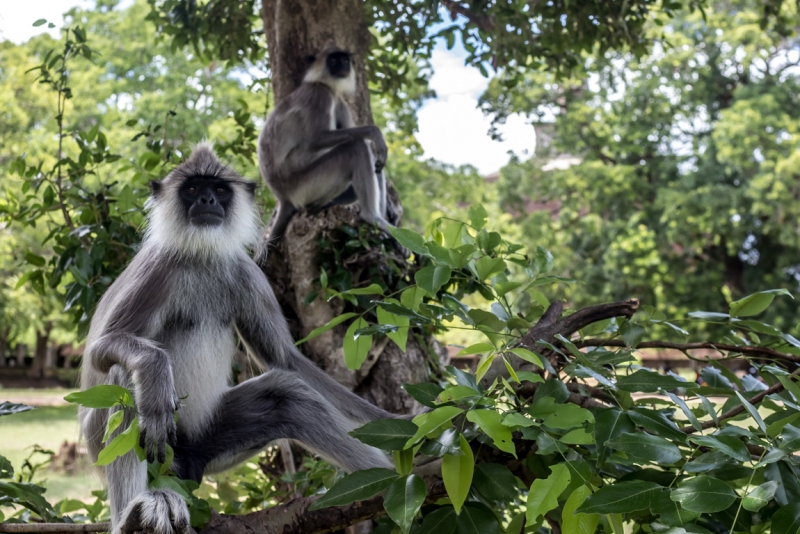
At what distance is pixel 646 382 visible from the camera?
4.75 feet

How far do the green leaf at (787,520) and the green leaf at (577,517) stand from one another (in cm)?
28

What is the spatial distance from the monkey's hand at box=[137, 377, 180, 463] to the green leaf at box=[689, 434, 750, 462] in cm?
126

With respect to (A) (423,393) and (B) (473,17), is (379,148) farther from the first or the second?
(A) (423,393)

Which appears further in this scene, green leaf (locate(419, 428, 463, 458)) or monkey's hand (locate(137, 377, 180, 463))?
monkey's hand (locate(137, 377, 180, 463))

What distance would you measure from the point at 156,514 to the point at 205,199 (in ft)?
3.91

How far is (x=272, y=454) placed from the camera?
341 centimetres

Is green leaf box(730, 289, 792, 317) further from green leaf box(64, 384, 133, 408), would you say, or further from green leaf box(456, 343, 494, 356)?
green leaf box(64, 384, 133, 408)

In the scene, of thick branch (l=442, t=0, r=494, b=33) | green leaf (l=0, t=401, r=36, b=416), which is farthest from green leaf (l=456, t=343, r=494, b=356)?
thick branch (l=442, t=0, r=494, b=33)

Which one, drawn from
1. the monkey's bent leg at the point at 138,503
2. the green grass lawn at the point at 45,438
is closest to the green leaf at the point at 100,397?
the monkey's bent leg at the point at 138,503

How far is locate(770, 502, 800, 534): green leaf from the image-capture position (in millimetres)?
1131

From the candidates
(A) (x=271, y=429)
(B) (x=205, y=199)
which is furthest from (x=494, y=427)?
(B) (x=205, y=199)

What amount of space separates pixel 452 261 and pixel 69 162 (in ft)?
6.94

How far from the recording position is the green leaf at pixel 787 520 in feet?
3.71

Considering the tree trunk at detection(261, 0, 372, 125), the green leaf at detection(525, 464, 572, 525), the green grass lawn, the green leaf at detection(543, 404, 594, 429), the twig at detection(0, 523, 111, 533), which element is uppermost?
the tree trunk at detection(261, 0, 372, 125)
